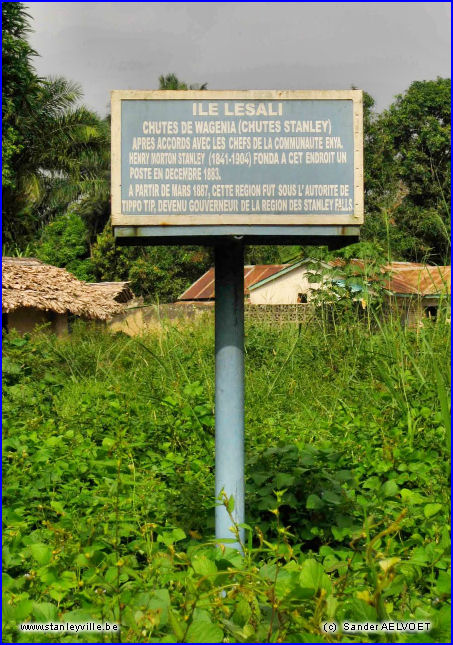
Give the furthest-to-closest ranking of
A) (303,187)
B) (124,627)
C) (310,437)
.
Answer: (310,437), (303,187), (124,627)

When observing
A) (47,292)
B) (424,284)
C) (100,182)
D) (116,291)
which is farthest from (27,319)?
(100,182)

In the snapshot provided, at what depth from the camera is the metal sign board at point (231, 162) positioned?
9.27 feet

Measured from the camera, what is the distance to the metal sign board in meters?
2.83

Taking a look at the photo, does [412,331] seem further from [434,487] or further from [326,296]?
[434,487]

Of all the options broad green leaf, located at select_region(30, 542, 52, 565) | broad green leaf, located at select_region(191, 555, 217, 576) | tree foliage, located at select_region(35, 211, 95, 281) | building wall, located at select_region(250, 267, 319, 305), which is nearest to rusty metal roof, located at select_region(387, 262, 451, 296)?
broad green leaf, located at select_region(191, 555, 217, 576)

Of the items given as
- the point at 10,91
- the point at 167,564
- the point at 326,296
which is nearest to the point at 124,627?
the point at 167,564

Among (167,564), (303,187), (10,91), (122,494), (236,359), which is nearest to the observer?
(167,564)

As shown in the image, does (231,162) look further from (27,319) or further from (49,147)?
(49,147)

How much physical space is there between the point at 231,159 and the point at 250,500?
68.3 inches

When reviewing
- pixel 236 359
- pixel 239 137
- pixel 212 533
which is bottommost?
pixel 212 533

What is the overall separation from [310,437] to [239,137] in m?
2.58

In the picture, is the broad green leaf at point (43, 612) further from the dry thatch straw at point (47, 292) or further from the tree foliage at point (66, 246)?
the tree foliage at point (66, 246)

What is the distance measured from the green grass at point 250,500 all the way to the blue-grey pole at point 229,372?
27 centimetres

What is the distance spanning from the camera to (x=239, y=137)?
2.85 meters
